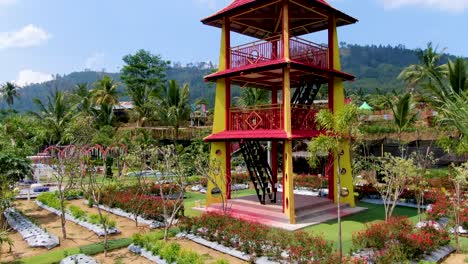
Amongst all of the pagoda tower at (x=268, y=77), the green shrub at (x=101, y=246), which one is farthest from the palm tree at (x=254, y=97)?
the green shrub at (x=101, y=246)

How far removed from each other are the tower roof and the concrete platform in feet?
24.6

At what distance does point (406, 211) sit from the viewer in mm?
15078

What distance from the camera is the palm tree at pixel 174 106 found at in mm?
31750

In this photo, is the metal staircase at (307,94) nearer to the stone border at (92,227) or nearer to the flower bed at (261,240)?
the flower bed at (261,240)

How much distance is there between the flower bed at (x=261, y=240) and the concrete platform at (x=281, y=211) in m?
1.96

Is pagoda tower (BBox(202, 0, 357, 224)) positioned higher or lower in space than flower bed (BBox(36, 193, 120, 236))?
higher

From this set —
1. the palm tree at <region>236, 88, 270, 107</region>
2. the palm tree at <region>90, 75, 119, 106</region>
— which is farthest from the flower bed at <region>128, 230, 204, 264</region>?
the palm tree at <region>90, 75, 119, 106</region>

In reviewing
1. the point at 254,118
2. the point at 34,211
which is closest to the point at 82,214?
the point at 34,211

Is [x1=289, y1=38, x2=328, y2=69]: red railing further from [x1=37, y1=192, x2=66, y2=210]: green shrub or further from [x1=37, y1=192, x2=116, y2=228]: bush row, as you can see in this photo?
[x1=37, y1=192, x2=66, y2=210]: green shrub

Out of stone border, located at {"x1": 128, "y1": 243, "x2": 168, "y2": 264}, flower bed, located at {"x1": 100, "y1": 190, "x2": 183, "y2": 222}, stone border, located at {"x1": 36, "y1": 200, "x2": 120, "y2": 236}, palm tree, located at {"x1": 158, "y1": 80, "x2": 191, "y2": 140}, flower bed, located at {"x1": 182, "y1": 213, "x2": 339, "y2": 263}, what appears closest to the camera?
flower bed, located at {"x1": 182, "y1": 213, "x2": 339, "y2": 263}

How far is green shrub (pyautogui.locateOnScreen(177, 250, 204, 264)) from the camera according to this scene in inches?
324

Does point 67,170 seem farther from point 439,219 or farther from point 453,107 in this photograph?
point 439,219

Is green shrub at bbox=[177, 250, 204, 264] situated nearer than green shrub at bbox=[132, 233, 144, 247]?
Yes

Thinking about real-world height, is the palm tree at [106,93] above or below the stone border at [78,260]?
above
